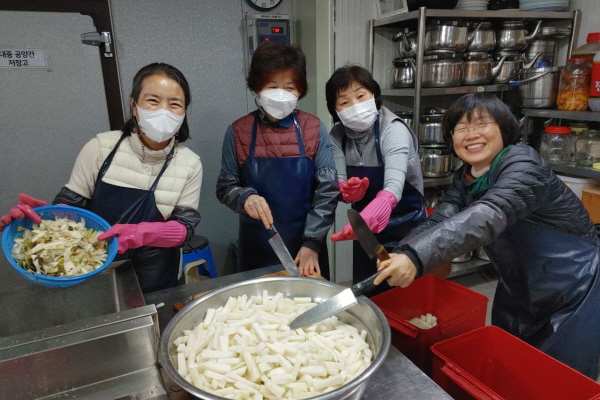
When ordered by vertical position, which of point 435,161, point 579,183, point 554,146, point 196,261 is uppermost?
point 554,146

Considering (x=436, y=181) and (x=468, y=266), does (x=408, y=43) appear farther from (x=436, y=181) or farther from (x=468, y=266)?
(x=468, y=266)

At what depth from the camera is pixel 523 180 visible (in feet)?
4.51

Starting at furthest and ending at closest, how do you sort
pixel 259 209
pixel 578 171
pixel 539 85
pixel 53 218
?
pixel 539 85, pixel 578 171, pixel 259 209, pixel 53 218

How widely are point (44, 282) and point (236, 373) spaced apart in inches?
25.8

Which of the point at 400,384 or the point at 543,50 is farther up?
the point at 543,50

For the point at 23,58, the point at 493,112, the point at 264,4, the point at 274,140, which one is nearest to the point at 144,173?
the point at 274,140

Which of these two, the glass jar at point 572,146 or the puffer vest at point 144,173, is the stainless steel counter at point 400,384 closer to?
the puffer vest at point 144,173

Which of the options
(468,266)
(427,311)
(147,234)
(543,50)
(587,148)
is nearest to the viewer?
(147,234)

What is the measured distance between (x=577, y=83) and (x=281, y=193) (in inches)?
93.8

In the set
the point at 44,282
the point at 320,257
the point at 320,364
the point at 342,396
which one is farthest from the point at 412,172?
the point at 44,282

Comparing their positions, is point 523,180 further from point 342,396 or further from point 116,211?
point 116,211

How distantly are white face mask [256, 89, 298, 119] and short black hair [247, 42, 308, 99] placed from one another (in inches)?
2.3

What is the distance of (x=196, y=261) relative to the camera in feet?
9.58

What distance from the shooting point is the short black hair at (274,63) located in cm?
191
